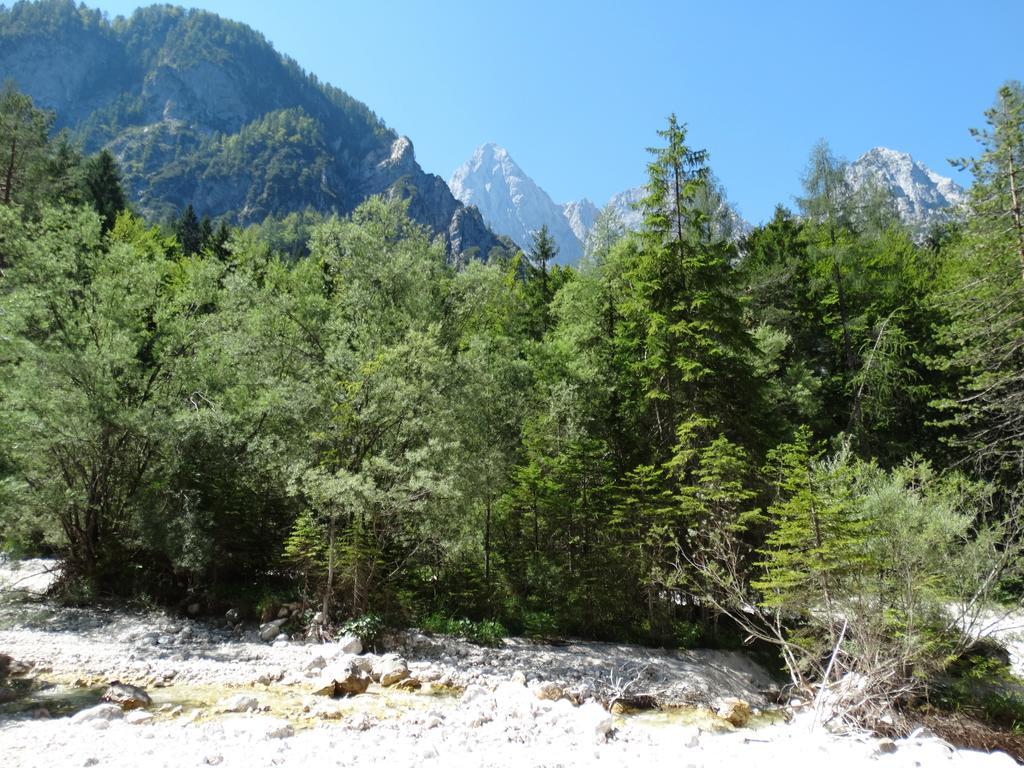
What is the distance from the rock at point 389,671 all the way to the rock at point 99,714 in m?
4.01

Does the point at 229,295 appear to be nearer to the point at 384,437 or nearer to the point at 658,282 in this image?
the point at 384,437

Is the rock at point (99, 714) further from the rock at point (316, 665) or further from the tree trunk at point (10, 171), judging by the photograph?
the tree trunk at point (10, 171)

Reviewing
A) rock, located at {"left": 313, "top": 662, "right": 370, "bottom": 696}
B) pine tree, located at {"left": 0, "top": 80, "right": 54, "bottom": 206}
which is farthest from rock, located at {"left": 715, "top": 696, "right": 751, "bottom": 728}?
pine tree, located at {"left": 0, "top": 80, "right": 54, "bottom": 206}

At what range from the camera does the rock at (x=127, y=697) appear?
818 centimetres

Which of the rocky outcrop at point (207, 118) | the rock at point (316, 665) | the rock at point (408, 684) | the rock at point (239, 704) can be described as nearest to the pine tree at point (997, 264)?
the rock at point (408, 684)

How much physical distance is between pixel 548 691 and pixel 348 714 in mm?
3621

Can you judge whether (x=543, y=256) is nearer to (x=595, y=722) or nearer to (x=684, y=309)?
(x=684, y=309)

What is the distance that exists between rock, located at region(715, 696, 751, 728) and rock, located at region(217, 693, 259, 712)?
7.64 meters

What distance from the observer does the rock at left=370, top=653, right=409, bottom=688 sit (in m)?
10.5

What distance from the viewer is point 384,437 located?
44.6 feet

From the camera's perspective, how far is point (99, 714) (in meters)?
7.46

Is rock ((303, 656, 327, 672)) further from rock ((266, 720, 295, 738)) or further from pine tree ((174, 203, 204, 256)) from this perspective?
pine tree ((174, 203, 204, 256))

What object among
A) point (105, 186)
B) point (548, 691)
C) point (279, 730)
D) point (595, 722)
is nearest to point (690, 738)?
point (595, 722)

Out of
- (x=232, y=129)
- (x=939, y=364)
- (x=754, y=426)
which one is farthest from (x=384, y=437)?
(x=232, y=129)
